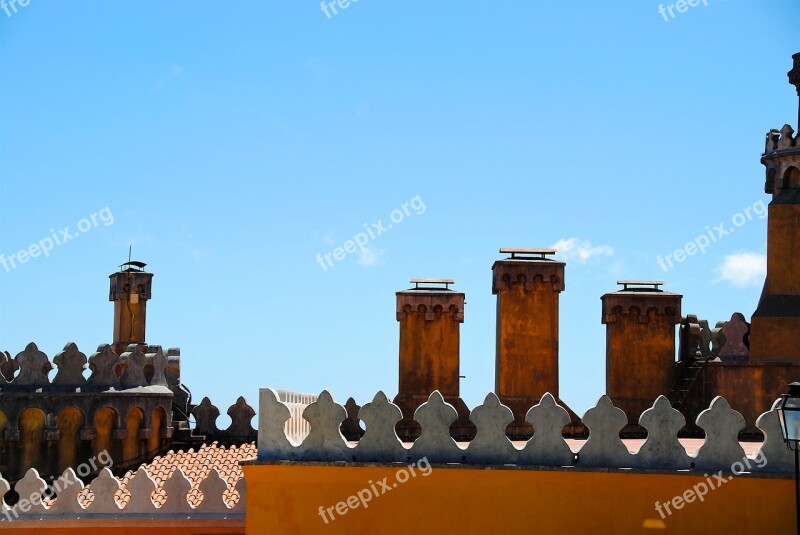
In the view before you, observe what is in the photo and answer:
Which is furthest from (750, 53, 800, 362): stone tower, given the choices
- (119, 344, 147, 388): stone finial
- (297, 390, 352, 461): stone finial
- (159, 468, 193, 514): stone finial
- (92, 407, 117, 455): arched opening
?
(92, 407, 117, 455): arched opening

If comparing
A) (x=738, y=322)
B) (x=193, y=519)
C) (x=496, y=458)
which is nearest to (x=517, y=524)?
(x=496, y=458)

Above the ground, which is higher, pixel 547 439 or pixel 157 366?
pixel 157 366

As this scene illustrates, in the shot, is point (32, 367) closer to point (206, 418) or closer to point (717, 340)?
point (206, 418)

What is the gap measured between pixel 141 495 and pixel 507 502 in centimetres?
540

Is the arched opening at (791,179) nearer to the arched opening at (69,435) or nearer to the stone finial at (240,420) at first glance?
the stone finial at (240,420)

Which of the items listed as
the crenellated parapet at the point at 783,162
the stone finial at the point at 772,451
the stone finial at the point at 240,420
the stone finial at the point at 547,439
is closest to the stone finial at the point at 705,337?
the crenellated parapet at the point at 783,162

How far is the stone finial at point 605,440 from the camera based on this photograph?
15.1 meters

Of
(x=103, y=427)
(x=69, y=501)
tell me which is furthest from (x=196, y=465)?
(x=69, y=501)

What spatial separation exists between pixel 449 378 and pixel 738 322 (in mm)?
5641

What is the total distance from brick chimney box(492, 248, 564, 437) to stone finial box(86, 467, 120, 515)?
6.04 metres

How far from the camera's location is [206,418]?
24.6 meters

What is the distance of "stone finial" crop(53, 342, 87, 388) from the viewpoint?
23.7m

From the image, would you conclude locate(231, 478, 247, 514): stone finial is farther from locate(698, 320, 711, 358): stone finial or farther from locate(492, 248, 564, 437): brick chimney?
locate(698, 320, 711, 358): stone finial

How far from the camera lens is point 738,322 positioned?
79.1ft
